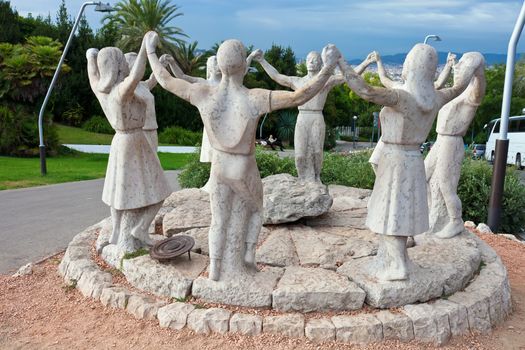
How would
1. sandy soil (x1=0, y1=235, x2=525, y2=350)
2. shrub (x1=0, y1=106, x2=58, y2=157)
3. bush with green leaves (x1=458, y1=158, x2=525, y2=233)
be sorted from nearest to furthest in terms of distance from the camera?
sandy soil (x1=0, y1=235, x2=525, y2=350), bush with green leaves (x1=458, y1=158, x2=525, y2=233), shrub (x1=0, y1=106, x2=58, y2=157)

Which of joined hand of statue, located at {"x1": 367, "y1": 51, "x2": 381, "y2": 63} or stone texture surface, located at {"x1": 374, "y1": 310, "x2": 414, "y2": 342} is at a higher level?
joined hand of statue, located at {"x1": 367, "y1": 51, "x2": 381, "y2": 63}

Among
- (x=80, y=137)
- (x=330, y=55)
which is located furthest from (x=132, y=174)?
(x=80, y=137)

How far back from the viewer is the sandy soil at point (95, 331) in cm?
378

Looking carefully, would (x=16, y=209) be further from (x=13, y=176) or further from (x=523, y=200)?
(x=523, y=200)

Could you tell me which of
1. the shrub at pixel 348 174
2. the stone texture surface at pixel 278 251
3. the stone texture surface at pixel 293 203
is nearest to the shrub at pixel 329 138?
the shrub at pixel 348 174

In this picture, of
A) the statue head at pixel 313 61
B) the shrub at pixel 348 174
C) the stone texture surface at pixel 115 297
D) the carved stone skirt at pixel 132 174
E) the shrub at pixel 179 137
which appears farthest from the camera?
the shrub at pixel 179 137

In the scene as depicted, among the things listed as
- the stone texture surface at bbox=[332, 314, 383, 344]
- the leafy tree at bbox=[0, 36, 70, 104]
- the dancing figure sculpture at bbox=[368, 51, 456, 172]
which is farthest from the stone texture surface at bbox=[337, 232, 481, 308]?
the leafy tree at bbox=[0, 36, 70, 104]

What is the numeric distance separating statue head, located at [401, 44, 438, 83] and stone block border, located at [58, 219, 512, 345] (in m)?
1.97

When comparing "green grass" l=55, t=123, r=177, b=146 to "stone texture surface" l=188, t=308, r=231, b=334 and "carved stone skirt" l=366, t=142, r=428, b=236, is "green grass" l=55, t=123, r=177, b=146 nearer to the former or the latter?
"stone texture surface" l=188, t=308, r=231, b=334

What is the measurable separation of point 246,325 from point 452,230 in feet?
10.1

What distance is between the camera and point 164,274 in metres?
4.38

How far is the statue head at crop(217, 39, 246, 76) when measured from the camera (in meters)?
3.79

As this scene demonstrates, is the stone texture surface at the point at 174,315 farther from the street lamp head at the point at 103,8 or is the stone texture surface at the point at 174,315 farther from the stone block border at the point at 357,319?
the street lamp head at the point at 103,8

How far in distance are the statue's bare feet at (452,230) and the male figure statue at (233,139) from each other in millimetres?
2612
